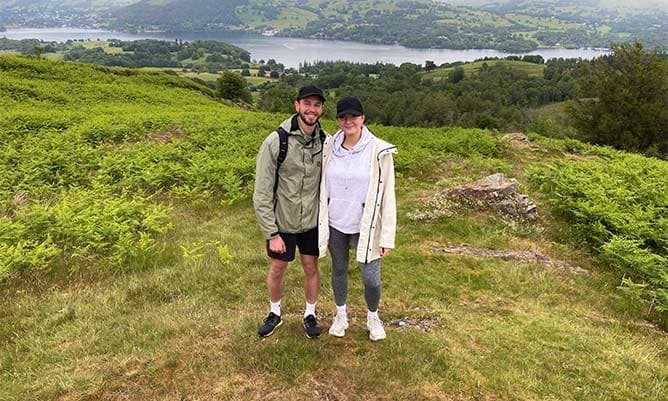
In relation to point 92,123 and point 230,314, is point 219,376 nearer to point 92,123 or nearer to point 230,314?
point 230,314

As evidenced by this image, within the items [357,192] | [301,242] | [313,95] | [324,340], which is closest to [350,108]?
[313,95]

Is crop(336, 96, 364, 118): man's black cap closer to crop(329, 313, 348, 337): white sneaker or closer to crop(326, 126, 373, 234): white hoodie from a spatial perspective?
crop(326, 126, 373, 234): white hoodie

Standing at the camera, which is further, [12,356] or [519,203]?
[519,203]

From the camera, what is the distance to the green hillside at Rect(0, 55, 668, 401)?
14.1 ft

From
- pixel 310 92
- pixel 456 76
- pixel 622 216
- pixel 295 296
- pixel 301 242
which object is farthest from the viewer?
pixel 456 76

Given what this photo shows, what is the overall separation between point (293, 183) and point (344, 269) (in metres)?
1.18

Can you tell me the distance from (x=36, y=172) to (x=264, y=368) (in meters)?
11.1

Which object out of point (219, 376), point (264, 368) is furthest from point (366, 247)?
point (219, 376)

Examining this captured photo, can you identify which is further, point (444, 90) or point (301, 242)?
point (444, 90)

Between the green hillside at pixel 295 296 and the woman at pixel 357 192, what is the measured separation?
127 centimetres

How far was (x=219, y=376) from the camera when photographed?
423cm

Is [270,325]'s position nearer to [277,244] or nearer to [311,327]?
[311,327]

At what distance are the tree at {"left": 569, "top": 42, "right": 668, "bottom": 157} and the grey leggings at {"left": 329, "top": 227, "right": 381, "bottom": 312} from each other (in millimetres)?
29068

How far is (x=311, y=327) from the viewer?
4.94 m
